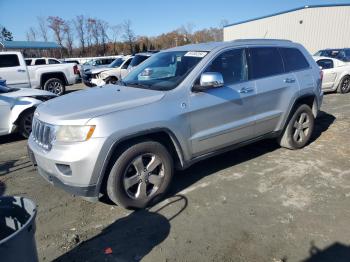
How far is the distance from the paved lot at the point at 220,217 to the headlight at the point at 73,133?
3.14ft

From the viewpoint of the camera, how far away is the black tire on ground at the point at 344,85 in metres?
12.2

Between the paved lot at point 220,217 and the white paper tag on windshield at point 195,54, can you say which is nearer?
the paved lot at point 220,217

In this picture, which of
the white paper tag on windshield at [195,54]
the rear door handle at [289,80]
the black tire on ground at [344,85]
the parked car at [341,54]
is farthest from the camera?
the parked car at [341,54]

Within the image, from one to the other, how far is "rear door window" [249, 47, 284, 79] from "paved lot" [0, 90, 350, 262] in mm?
1391

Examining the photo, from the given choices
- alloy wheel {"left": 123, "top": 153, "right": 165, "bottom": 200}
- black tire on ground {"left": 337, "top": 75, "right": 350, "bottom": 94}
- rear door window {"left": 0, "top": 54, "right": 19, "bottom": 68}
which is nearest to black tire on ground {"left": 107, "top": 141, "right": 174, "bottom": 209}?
alloy wheel {"left": 123, "top": 153, "right": 165, "bottom": 200}

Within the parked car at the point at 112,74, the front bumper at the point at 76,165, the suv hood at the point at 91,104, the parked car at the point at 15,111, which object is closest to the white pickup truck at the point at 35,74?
the parked car at the point at 112,74

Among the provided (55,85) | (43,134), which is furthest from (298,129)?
(55,85)

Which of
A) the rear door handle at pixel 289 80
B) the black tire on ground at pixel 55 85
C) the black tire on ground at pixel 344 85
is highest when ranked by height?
the rear door handle at pixel 289 80

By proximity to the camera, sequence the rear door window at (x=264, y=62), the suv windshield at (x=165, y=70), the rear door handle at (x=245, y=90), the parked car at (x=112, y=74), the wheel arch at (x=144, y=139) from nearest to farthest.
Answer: the wheel arch at (x=144, y=139) < the suv windshield at (x=165, y=70) < the rear door handle at (x=245, y=90) < the rear door window at (x=264, y=62) < the parked car at (x=112, y=74)

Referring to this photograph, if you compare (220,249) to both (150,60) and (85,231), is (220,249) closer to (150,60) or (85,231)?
(85,231)

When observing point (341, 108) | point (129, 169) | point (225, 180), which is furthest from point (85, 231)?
point (341, 108)

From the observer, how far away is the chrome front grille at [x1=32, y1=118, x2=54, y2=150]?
3609mm

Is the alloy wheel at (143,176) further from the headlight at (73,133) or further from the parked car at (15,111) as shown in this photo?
the parked car at (15,111)

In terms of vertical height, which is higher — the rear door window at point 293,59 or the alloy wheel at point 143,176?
the rear door window at point 293,59
